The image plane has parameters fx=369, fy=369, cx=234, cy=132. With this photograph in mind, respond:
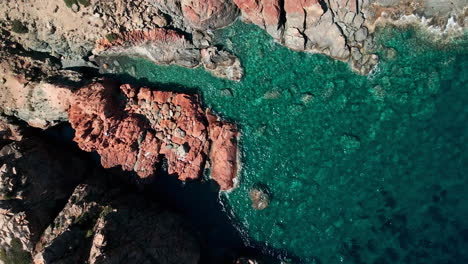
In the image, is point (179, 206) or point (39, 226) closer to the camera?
point (39, 226)

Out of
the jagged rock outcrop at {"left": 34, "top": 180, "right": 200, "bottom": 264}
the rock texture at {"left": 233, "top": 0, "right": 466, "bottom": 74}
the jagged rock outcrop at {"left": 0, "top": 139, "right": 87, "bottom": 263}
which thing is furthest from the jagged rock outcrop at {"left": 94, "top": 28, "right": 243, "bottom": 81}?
the jagged rock outcrop at {"left": 34, "top": 180, "right": 200, "bottom": 264}

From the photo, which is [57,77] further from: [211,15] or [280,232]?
[280,232]

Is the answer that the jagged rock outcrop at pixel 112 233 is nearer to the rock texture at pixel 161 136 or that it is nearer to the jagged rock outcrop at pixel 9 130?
the rock texture at pixel 161 136

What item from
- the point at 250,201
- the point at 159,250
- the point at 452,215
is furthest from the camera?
the point at 250,201

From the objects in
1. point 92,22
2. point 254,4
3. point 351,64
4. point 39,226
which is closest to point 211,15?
point 254,4

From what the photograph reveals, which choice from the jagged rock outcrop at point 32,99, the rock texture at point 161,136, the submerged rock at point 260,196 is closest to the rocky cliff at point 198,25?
the jagged rock outcrop at point 32,99

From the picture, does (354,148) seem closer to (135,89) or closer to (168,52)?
(168,52)
